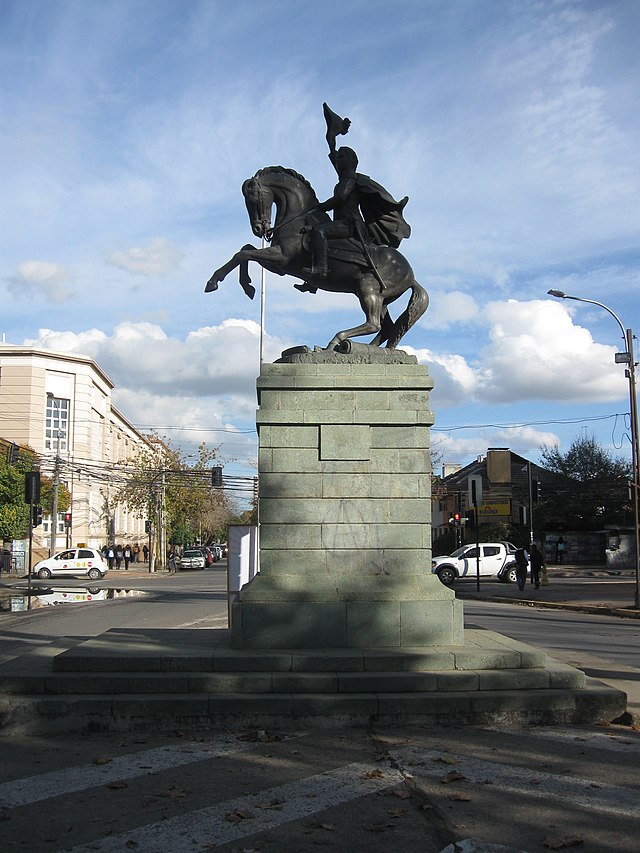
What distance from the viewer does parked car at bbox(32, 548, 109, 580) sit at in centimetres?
4025

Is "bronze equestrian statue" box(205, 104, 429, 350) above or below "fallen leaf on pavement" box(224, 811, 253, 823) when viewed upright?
above

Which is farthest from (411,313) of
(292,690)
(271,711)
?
(271,711)

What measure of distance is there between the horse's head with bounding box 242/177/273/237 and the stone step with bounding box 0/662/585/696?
5.33 meters

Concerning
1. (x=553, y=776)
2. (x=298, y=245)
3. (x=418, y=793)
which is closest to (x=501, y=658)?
(x=553, y=776)

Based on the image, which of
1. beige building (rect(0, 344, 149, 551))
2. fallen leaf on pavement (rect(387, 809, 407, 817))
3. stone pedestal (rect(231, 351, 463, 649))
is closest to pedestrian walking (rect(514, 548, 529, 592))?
stone pedestal (rect(231, 351, 463, 649))

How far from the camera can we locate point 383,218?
9.93m

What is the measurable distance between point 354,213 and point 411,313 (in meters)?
1.39

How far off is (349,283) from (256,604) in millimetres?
4029

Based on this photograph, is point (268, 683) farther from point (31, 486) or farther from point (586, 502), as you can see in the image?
point (586, 502)

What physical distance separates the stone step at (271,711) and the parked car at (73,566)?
116ft

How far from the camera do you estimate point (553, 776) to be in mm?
5398

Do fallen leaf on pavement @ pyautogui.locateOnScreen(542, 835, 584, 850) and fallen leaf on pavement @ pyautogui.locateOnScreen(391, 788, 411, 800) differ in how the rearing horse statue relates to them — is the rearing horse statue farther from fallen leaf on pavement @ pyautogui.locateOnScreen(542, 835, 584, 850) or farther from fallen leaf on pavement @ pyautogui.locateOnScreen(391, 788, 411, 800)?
fallen leaf on pavement @ pyautogui.locateOnScreen(542, 835, 584, 850)

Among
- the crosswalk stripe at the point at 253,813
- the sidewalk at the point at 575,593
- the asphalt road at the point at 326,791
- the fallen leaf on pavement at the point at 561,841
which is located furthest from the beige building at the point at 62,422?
the fallen leaf on pavement at the point at 561,841

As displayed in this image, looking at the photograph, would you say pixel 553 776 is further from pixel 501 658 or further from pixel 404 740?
pixel 501 658
